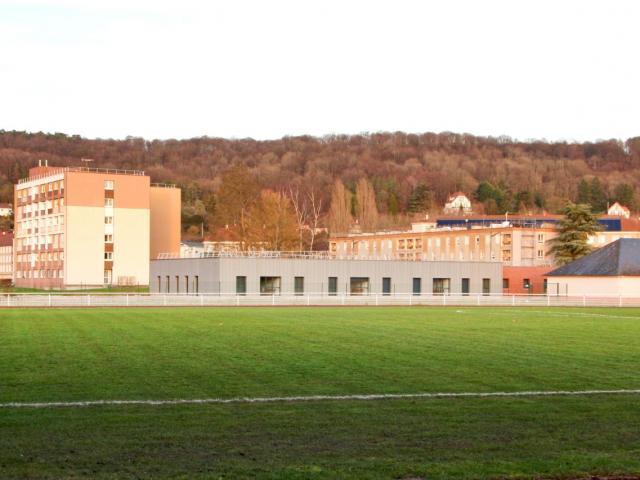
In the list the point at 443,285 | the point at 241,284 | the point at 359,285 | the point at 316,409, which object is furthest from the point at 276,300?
the point at 316,409

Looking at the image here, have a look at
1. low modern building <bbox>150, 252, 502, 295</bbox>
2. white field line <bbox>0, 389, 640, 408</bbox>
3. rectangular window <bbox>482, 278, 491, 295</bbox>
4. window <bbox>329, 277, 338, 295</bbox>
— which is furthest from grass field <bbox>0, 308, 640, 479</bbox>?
rectangular window <bbox>482, 278, 491, 295</bbox>

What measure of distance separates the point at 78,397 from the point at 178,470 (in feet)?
21.1

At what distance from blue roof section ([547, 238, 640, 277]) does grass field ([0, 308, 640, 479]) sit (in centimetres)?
4250

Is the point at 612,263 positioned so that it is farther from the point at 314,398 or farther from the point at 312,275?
the point at 314,398

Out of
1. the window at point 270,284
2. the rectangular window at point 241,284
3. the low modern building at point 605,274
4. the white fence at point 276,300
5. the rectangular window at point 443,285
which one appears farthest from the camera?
the rectangular window at point 443,285

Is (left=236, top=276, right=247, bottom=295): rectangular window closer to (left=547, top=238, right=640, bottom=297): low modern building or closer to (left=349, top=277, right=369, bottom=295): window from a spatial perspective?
(left=349, top=277, right=369, bottom=295): window

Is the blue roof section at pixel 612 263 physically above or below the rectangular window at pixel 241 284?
above

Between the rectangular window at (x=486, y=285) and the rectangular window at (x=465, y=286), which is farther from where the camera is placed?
the rectangular window at (x=486, y=285)

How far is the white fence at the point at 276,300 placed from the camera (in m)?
57.6

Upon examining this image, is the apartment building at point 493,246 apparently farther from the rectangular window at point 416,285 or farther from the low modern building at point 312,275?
the rectangular window at point 416,285

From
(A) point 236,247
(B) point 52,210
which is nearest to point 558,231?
(A) point 236,247

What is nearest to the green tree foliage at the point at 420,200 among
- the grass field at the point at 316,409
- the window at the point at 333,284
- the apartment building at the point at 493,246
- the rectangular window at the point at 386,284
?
the apartment building at the point at 493,246

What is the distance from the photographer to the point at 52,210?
116m

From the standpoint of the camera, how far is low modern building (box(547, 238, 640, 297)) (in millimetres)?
71125
